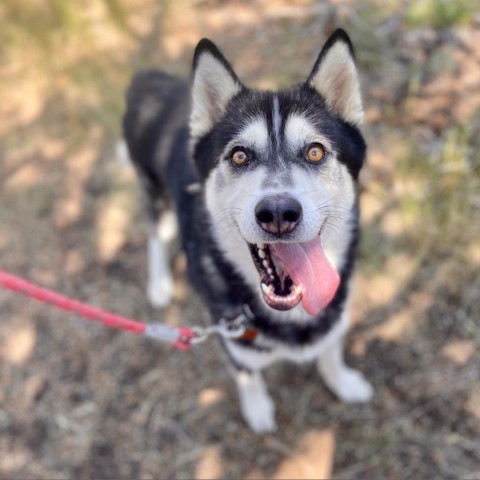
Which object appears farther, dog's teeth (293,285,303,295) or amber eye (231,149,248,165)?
amber eye (231,149,248,165)

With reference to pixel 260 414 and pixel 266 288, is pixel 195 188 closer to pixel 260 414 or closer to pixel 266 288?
pixel 266 288

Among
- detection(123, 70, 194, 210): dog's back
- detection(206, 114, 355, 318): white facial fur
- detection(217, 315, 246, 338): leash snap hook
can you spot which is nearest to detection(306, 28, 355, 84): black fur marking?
detection(206, 114, 355, 318): white facial fur

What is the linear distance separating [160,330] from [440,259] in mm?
2071

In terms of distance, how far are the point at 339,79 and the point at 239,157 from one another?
21.8 inches

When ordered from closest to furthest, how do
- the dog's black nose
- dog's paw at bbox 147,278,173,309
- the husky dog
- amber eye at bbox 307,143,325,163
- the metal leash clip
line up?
1. the dog's black nose
2. the husky dog
3. amber eye at bbox 307,143,325,163
4. the metal leash clip
5. dog's paw at bbox 147,278,173,309

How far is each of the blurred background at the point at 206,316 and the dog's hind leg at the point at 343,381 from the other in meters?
0.07

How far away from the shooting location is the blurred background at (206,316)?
291 cm

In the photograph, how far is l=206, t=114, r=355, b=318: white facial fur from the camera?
5.95 feet

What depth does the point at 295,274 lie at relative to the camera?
1966mm

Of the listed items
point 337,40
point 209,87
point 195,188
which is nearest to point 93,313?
point 195,188

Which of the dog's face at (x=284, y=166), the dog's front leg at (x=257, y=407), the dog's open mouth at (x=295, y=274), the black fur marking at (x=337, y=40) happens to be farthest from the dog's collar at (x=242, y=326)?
the black fur marking at (x=337, y=40)

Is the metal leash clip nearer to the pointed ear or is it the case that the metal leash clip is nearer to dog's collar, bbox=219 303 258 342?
dog's collar, bbox=219 303 258 342

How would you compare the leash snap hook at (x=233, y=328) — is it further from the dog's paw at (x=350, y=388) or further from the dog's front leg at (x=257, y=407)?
the dog's paw at (x=350, y=388)

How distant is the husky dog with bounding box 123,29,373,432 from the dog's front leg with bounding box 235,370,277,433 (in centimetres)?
13
